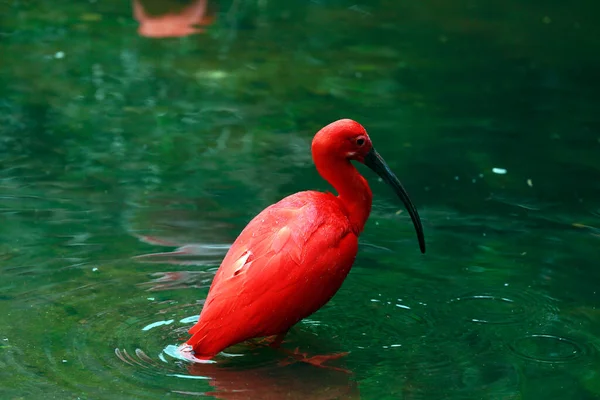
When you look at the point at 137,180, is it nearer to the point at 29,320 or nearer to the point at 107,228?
the point at 107,228

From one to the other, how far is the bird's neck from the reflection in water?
6.37 metres

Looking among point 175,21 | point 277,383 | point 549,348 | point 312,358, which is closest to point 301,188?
point 312,358

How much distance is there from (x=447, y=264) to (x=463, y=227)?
65 cm

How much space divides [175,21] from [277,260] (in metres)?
7.73

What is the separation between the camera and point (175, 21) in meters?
11.8

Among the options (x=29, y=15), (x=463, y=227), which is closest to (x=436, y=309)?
(x=463, y=227)

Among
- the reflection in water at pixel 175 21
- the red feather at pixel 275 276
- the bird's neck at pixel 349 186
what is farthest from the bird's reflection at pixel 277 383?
the reflection in water at pixel 175 21

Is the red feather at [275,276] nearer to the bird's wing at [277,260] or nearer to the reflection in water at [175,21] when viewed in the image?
the bird's wing at [277,260]

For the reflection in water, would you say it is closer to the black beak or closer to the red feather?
the black beak

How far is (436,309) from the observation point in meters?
5.17

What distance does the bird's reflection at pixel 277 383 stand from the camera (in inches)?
169

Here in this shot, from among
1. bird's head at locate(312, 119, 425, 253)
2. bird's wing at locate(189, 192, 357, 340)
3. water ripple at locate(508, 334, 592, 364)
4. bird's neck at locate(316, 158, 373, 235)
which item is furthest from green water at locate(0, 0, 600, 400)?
bird's head at locate(312, 119, 425, 253)

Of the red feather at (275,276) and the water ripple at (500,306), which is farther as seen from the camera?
the water ripple at (500,306)

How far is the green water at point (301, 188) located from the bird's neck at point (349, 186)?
48cm
